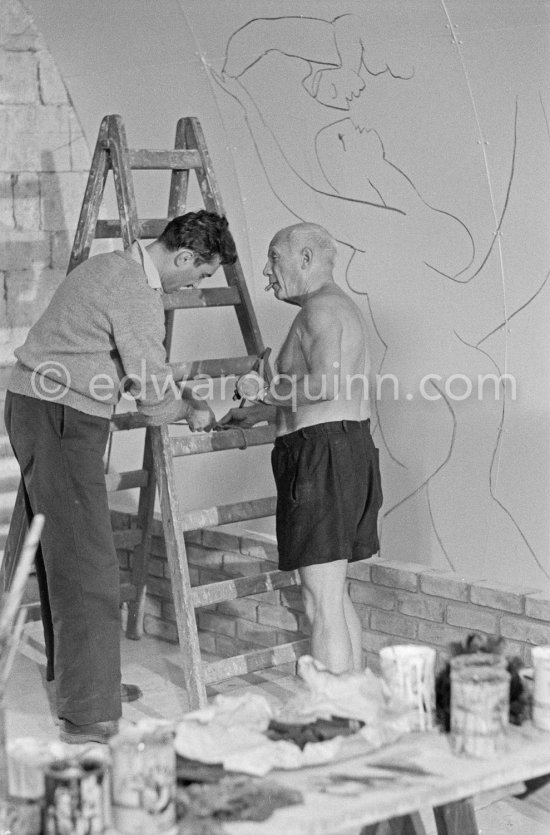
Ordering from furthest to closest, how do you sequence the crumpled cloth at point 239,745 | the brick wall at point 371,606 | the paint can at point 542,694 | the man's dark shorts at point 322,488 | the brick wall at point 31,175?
the brick wall at point 31,175, the brick wall at point 371,606, the man's dark shorts at point 322,488, the paint can at point 542,694, the crumpled cloth at point 239,745

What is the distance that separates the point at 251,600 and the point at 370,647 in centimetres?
60

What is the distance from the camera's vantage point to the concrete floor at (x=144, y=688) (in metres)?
3.90

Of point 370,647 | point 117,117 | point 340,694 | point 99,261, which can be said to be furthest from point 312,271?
point 340,694

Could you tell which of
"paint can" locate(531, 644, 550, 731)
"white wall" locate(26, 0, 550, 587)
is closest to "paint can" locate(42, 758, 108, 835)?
"paint can" locate(531, 644, 550, 731)

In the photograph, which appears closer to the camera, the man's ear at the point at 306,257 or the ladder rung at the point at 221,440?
the man's ear at the point at 306,257

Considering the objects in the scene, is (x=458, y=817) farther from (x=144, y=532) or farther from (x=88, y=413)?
(x=144, y=532)

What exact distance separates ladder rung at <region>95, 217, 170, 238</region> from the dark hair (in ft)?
0.98

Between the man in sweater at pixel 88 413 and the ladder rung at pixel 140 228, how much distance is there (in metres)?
0.34

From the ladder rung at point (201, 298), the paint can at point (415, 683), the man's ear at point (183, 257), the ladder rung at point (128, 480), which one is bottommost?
the paint can at point (415, 683)

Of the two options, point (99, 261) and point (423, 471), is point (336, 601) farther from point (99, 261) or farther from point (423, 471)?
point (99, 261)

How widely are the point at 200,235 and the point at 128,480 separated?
1.32m

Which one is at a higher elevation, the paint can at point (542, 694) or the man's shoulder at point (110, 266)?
the man's shoulder at point (110, 266)

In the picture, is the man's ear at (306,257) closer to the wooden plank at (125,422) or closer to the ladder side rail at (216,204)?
the ladder side rail at (216,204)

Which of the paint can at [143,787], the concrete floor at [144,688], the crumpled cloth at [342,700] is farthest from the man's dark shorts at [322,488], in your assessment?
the paint can at [143,787]
